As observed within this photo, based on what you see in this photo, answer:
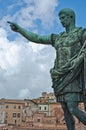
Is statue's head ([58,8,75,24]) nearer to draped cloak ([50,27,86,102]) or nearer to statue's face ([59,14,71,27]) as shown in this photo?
statue's face ([59,14,71,27])

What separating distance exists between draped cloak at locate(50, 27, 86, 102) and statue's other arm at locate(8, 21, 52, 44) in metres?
0.56

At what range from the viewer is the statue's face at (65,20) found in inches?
344

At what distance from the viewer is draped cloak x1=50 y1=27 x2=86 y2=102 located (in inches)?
321

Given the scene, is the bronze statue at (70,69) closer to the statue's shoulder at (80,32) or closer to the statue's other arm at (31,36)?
the statue's shoulder at (80,32)

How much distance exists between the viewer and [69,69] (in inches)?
320

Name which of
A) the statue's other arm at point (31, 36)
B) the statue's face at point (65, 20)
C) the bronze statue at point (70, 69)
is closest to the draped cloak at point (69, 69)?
the bronze statue at point (70, 69)

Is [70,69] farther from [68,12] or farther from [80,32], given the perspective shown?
[68,12]

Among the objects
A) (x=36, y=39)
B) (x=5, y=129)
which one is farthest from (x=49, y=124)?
(x=36, y=39)

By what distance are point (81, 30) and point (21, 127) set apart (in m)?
94.3

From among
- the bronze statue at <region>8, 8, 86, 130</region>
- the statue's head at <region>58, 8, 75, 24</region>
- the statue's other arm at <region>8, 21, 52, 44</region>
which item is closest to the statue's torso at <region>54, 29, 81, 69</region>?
the bronze statue at <region>8, 8, 86, 130</region>

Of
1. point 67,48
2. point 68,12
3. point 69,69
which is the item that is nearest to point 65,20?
point 68,12

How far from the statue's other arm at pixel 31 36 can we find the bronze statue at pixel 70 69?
29 cm

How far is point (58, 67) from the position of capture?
8.43m

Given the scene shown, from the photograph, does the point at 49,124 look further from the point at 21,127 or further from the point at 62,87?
the point at 62,87
